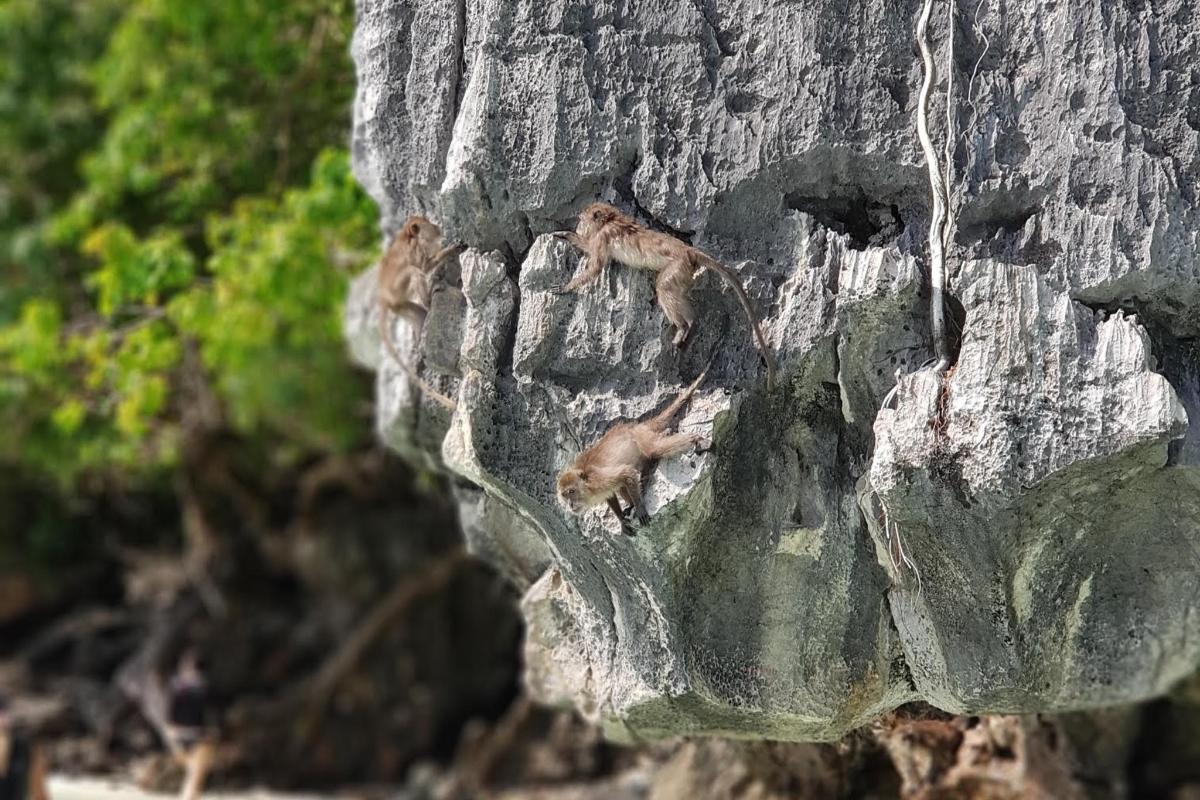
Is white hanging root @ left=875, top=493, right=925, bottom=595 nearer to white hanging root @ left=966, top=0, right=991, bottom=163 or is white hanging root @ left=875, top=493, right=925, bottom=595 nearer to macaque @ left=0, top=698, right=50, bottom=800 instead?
white hanging root @ left=966, top=0, right=991, bottom=163

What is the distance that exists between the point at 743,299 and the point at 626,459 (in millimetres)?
624

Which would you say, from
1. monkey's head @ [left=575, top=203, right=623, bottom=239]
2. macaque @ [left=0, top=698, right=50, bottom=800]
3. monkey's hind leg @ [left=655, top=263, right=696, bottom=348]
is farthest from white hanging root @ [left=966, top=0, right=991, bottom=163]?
macaque @ [left=0, top=698, right=50, bottom=800]

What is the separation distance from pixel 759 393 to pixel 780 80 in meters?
1.00

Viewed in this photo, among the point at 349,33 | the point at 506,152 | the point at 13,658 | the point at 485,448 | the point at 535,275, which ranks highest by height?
the point at 349,33

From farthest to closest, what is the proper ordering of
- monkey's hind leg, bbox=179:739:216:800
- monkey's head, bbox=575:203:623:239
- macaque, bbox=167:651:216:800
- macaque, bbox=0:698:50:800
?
macaque, bbox=167:651:216:800
monkey's hind leg, bbox=179:739:216:800
macaque, bbox=0:698:50:800
monkey's head, bbox=575:203:623:239

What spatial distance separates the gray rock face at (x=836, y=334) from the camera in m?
3.94

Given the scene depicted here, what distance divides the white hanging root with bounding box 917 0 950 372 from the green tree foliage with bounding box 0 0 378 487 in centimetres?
374

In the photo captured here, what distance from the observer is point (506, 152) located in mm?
4367

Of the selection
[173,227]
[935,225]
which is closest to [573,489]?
[935,225]

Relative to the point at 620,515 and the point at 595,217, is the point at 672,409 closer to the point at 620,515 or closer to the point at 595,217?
the point at 620,515

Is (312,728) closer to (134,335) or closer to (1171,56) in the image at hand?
(134,335)

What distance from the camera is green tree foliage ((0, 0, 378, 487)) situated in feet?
24.7

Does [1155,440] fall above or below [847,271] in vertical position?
below

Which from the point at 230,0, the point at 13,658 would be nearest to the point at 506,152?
the point at 230,0
